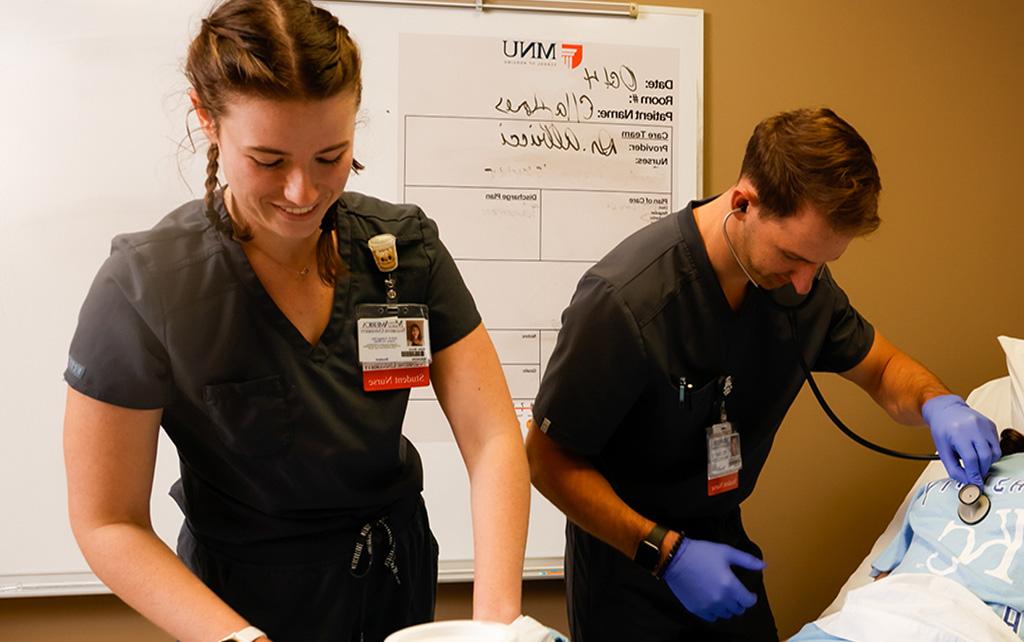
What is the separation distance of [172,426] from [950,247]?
2.18 m

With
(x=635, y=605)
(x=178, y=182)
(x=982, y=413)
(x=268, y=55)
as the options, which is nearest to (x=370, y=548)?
(x=635, y=605)

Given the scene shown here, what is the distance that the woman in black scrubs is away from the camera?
3.12ft

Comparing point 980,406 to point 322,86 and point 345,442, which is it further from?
point 322,86

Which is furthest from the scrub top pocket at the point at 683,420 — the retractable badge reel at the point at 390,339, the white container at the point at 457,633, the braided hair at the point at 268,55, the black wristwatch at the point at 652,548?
the braided hair at the point at 268,55

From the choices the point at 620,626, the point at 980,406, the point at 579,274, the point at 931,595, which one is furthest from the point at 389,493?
the point at 980,406

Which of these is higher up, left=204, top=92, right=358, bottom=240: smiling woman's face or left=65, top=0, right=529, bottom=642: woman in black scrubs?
left=204, top=92, right=358, bottom=240: smiling woman's face

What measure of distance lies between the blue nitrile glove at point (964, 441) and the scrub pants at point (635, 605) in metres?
0.41

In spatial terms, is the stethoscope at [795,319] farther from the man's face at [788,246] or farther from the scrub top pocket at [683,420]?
Result: the scrub top pocket at [683,420]

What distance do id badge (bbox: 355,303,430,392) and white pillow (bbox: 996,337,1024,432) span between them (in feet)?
4.43

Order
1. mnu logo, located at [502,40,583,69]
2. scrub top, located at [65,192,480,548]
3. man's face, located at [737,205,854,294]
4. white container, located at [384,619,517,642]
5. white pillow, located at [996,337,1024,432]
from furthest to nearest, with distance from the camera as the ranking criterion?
mnu logo, located at [502,40,583,69], white pillow, located at [996,337,1024,432], man's face, located at [737,205,854,294], scrub top, located at [65,192,480,548], white container, located at [384,619,517,642]

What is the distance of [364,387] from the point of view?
45.1 inches

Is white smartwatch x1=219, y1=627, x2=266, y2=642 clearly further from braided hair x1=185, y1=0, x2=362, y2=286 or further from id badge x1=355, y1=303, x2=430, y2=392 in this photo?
braided hair x1=185, y1=0, x2=362, y2=286

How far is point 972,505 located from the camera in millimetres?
1452

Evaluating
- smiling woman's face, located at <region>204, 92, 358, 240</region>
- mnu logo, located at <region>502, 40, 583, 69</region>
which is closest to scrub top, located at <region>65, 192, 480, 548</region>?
smiling woman's face, located at <region>204, 92, 358, 240</region>
